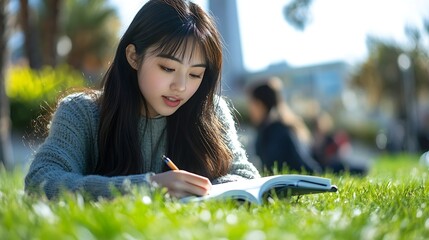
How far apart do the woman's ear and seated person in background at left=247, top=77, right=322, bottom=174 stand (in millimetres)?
3716

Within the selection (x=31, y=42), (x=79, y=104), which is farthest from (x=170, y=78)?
(x=31, y=42)

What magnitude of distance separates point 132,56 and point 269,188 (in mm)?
1075

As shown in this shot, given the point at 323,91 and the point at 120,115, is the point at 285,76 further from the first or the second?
the point at 120,115

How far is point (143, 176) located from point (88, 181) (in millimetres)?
231

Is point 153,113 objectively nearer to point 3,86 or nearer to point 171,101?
point 171,101

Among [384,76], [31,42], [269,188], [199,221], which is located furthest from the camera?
[384,76]

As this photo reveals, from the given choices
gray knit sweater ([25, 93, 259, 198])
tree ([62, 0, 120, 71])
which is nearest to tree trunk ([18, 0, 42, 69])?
gray knit sweater ([25, 93, 259, 198])

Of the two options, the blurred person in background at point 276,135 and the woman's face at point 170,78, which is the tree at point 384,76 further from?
the woman's face at point 170,78

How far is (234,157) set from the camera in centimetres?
367

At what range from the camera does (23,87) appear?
11672mm

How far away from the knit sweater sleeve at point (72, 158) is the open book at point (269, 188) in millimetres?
311

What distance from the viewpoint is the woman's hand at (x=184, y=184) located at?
2652 mm

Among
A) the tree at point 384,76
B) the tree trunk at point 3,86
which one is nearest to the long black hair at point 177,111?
the tree trunk at point 3,86

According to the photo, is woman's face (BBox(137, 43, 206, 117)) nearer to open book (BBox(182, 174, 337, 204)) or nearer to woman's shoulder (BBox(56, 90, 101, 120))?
woman's shoulder (BBox(56, 90, 101, 120))
